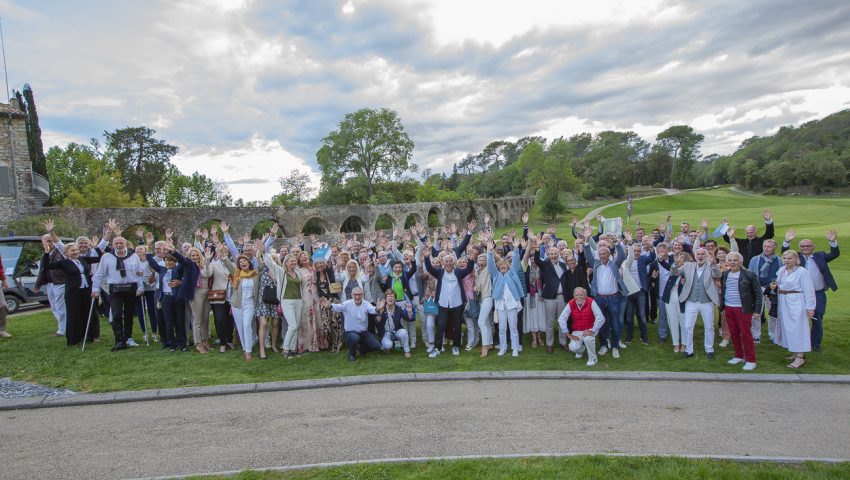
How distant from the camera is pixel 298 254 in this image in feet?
27.3

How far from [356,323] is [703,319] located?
557 centimetres

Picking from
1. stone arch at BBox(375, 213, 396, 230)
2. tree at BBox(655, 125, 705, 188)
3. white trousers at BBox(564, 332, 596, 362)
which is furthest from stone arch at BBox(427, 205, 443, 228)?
tree at BBox(655, 125, 705, 188)

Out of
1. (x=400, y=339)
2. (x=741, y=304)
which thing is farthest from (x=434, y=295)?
(x=741, y=304)

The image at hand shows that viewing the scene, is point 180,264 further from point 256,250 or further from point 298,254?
point 298,254

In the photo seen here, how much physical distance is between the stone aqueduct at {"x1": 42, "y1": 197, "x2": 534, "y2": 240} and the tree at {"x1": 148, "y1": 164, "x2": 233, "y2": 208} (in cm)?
2069

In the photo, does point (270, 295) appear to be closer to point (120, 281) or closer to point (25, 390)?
point (120, 281)

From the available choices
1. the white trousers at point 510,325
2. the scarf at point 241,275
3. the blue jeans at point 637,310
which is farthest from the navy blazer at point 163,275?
the blue jeans at point 637,310

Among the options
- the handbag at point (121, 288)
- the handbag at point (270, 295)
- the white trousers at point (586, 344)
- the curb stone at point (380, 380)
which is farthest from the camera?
the handbag at point (121, 288)

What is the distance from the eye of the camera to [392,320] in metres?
Answer: 8.16

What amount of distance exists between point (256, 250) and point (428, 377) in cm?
384

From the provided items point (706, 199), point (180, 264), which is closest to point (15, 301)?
point (180, 264)

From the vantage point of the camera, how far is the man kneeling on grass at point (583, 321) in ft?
24.2

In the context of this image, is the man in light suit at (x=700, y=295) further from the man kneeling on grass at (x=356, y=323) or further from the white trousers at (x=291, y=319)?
the white trousers at (x=291, y=319)

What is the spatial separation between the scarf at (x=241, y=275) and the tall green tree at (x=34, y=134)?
30725 millimetres
